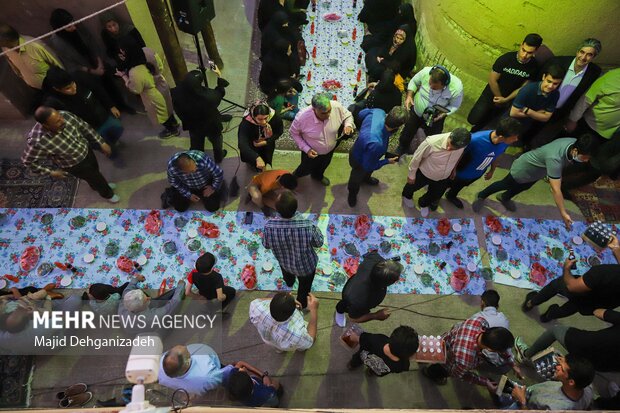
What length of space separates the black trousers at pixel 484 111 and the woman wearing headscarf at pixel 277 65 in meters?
2.71

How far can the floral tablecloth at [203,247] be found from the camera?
4.74 metres

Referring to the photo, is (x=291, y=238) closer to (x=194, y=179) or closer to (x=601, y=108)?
(x=194, y=179)

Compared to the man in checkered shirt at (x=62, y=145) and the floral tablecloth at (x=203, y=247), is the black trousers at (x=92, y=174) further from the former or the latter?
the floral tablecloth at (x=203, y=247)

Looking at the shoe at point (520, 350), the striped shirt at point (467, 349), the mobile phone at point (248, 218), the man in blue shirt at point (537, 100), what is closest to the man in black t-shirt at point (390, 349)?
the striped shirt at point (467, 349)

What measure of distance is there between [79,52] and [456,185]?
524 cm

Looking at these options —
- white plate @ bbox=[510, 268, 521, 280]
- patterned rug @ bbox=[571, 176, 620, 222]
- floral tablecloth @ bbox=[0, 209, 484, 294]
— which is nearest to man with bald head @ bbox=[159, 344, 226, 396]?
floral tablecloth @ bbox=[0, 209, 484, 294]

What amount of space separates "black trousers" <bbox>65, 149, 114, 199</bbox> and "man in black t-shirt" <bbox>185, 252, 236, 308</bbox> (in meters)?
1.84

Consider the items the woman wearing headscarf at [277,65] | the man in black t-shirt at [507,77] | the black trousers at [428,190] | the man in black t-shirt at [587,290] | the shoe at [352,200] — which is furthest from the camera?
the woman wearing headscarf at [277,65]

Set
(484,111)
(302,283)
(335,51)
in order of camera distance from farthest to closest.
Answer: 1. (335,51)
2. (484,111)
3. (302,283)

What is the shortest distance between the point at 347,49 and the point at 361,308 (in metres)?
4.96

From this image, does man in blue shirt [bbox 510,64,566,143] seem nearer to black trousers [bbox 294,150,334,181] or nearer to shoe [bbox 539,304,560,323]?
shoe [bbox 539,304,560,323]

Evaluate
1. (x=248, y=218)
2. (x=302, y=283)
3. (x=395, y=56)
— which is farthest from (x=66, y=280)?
(x=395, y=56)

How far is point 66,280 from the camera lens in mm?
4609

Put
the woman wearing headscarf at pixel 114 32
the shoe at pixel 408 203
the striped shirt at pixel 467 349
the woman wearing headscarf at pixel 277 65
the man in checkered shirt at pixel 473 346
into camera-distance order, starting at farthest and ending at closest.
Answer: the woman wearing headscarf at pixel 277 65, the shoe at pixel 408 203, the woman wearing headscarf at pixel 114 32, the striped shirt at pixel 467 349, the man in checkered shirt at pixel 473 346
